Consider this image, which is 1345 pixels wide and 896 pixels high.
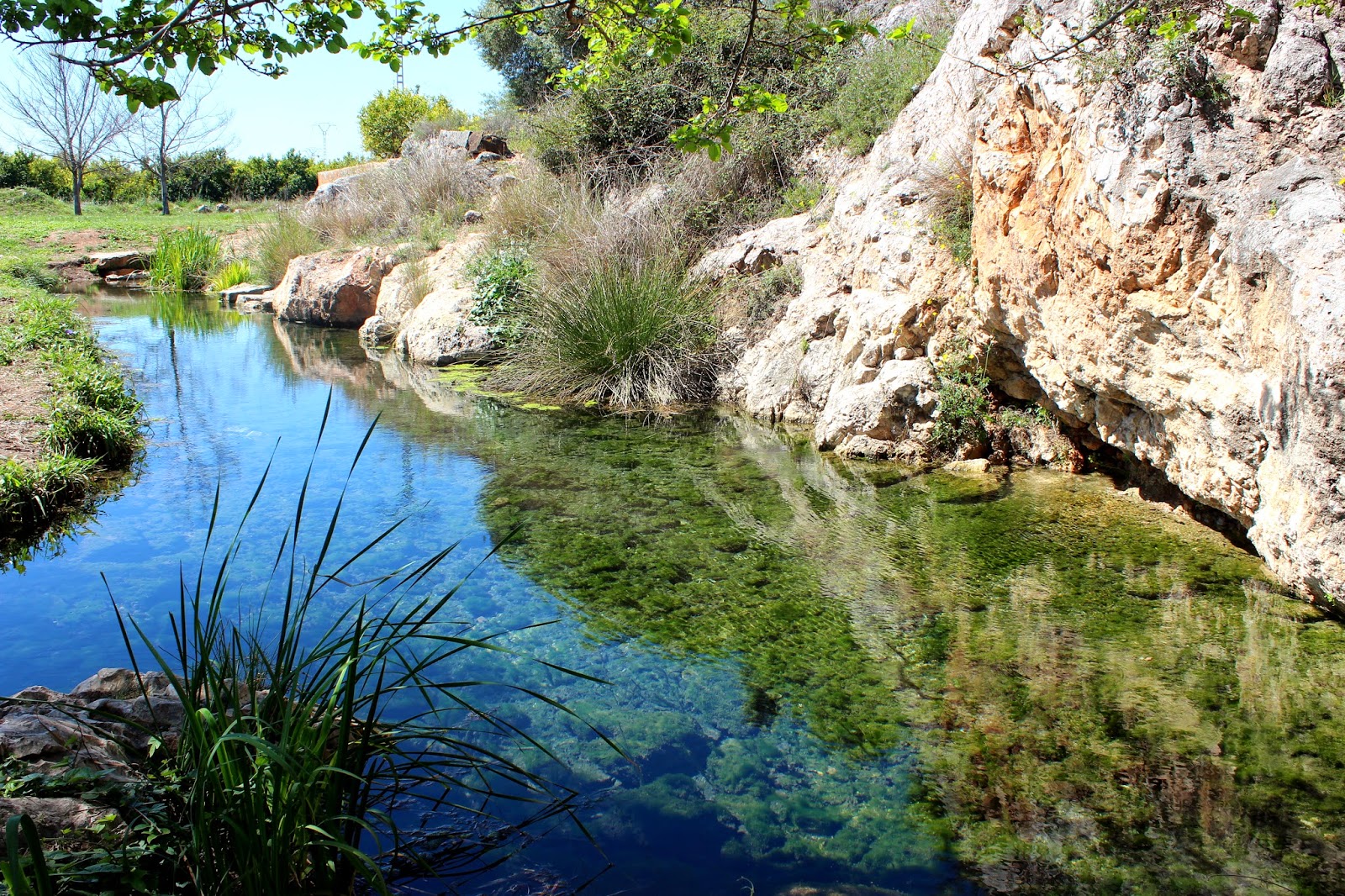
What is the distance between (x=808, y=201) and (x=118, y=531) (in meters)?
7.22

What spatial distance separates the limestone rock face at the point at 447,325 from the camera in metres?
11.0

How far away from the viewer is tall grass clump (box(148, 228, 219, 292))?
19219mm

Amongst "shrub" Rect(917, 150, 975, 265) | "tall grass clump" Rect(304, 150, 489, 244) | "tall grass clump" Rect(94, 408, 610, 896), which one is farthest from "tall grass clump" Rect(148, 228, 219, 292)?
"tall grass clump" Rect(94, 408, 610, 896)

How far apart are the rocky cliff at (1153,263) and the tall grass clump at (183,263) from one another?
17189 millimetres

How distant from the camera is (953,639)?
12.7 feet

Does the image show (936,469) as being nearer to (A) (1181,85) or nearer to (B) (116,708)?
(A) (1181,85)

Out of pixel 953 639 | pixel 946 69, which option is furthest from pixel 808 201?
pixel 953 639

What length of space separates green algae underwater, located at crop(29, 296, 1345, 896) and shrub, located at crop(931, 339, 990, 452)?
48 centimetres

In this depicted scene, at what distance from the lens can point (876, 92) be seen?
358 inches

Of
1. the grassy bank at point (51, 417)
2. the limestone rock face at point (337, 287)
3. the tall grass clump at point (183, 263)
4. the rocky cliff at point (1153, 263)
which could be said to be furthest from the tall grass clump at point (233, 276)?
the rocky cliff at point (1153, 263)

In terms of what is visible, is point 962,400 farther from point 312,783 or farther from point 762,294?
point 312,783

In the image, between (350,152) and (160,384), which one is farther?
(350,152)

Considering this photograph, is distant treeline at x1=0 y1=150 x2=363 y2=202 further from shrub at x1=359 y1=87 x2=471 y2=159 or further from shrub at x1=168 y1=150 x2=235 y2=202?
shrub at x1=359 y1=87 x2=471 y2=159

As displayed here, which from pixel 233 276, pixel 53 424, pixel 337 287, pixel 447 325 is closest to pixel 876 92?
pixel 447 325
